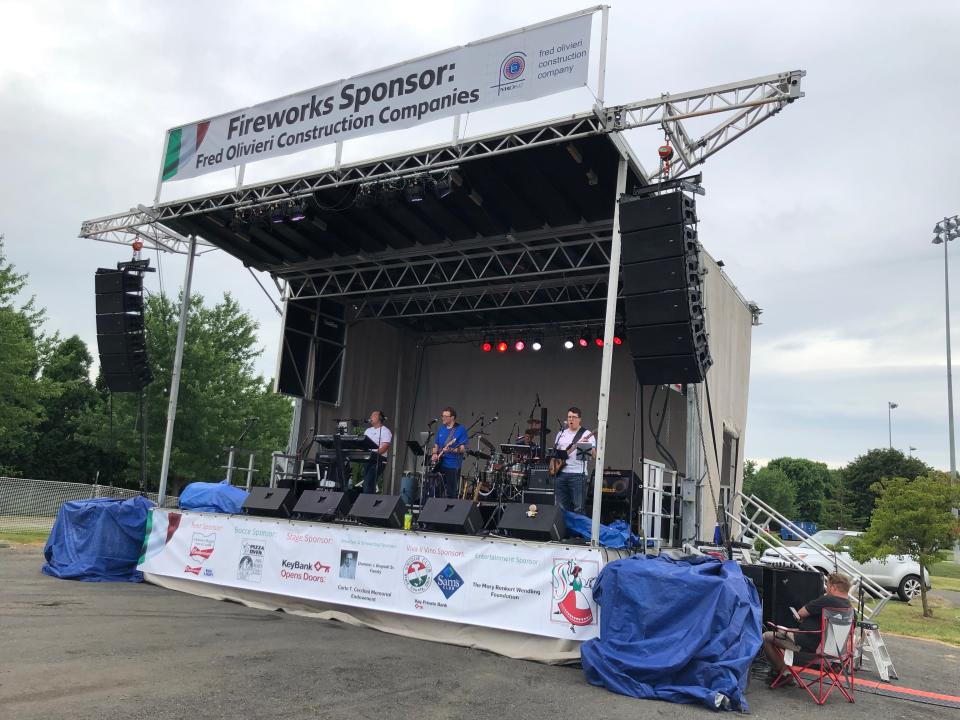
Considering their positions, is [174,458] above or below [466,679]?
above

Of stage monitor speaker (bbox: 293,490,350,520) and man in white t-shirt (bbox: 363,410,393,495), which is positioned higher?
man in white t-shirt (bbox: 363,410,393,495)

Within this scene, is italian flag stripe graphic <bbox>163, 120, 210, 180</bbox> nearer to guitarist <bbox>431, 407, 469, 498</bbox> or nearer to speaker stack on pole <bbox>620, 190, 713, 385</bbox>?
guitarist <bbox>431, 407, 469, 498</bbox>

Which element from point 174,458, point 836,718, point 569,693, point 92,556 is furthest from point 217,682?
point 174,458

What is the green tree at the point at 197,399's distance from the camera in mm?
22656

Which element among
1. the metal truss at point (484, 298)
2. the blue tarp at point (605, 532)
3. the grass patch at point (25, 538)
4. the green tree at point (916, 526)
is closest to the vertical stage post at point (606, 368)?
the blue tarp at point (605, 532)

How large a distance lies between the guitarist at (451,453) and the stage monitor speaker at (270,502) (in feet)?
5.63

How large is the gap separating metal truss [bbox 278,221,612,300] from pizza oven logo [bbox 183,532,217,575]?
13.2 feet

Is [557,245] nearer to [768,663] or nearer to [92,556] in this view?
[768,663]

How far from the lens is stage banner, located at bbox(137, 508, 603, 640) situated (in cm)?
579

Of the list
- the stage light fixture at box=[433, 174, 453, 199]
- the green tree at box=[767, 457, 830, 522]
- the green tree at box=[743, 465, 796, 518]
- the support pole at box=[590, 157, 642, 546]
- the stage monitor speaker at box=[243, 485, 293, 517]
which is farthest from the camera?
the green tree at box=[767, 457, 830, 522]

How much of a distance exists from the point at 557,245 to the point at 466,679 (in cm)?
558

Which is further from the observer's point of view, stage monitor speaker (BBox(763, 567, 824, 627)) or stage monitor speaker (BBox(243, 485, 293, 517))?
stage monitor speaker (BBox(243, 485, 293, 517))

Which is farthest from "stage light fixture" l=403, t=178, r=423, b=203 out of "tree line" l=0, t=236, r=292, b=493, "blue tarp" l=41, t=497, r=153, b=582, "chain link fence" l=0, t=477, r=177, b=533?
"tree line" l=0, t=236, r=292, b=493

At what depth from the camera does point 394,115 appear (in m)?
7.59
